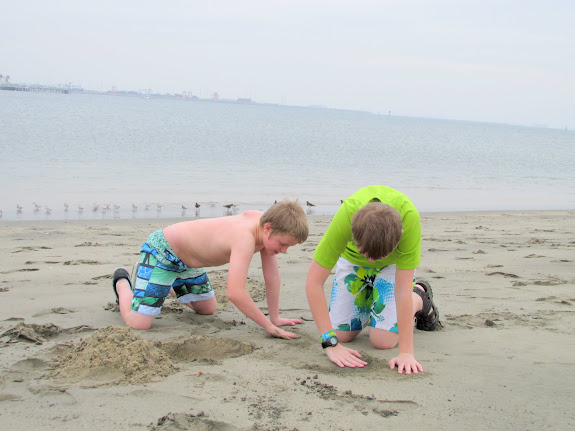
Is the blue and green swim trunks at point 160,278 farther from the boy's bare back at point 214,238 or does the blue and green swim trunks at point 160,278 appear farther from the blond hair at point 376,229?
the blond hair at point 376,229

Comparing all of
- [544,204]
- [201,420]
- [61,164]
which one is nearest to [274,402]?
[201,420]

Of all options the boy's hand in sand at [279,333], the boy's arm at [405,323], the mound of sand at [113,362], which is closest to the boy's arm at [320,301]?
the boy's arm at [405,323]

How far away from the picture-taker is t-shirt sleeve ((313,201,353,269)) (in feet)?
9.61

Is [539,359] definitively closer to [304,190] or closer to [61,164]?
[304,190]

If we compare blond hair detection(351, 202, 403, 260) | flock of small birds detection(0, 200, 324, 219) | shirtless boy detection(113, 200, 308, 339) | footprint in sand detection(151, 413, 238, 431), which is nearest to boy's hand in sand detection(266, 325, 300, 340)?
shirtless boy detection(113, 200, 308, 339)

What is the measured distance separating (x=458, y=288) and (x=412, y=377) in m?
2.19

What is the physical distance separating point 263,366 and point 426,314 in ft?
3.89

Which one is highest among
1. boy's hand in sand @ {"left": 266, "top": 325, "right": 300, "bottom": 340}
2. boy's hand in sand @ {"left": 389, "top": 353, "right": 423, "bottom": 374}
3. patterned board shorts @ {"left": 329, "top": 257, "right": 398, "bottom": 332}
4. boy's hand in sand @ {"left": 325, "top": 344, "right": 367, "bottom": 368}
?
patterned board shorts @ {"left": 329, "top": 257, "right": 398, "bottom": 332}

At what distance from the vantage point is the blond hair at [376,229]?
2.53 m

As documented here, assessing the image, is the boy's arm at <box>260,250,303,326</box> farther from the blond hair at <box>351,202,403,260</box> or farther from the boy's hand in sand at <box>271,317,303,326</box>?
the blond hair at <box>351,202,403,260</box>

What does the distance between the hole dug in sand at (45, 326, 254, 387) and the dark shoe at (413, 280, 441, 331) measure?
3.66 ft

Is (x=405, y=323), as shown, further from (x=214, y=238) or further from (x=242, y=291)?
(x=214, y=238)

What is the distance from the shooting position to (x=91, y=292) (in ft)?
14.4

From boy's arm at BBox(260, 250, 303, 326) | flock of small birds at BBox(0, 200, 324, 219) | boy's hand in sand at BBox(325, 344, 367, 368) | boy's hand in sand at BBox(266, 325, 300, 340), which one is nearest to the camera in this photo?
boy's hand in sand at BBox(325, 344, 367, 368)
